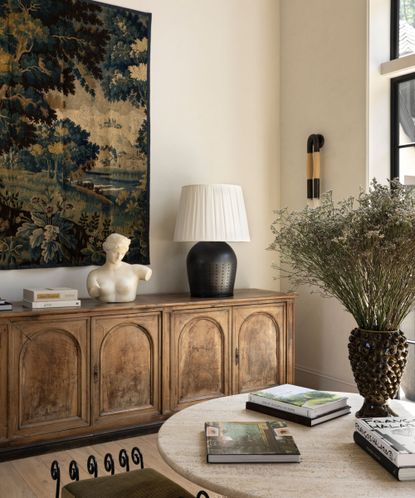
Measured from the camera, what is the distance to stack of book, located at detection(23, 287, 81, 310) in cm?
292

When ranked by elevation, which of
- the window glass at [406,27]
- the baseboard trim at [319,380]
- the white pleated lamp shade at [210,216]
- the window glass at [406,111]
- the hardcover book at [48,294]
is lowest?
the baseboard trim at [319,380]

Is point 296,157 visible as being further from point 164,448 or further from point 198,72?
point 164,448

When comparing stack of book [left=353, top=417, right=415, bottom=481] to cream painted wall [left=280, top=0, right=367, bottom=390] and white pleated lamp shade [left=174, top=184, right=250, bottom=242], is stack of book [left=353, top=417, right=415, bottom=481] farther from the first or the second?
cream painted wall [left=280, top=0, right=367, bottom=390]

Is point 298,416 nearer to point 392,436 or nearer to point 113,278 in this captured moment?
point 392,436

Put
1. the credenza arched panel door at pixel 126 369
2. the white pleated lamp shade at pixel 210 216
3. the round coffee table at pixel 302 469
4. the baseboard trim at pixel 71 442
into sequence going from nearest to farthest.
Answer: the round coffee table at pixel 302 469 → the baseboard trim at pixel 71 442 → the credenza arched panel door at pixel 126 369 → the white pleated lamp shade at pixel 210 216

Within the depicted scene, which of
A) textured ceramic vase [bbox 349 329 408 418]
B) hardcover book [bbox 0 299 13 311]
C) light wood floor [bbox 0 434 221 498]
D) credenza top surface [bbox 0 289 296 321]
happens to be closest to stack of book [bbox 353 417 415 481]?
textured ceramic vase [bbox 349 329 408 418]

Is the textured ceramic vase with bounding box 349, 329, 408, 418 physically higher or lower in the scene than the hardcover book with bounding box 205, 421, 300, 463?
higher

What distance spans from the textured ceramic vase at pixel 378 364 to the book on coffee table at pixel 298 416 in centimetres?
11

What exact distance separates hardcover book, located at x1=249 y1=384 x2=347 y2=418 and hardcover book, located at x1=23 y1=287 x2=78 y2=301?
4.71ft

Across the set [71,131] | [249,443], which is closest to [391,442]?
[249,443]

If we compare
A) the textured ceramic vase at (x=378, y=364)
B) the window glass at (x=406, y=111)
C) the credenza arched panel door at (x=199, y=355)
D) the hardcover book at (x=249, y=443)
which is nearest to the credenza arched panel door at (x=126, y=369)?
the credenza arched panel door at (x=199, y=355)

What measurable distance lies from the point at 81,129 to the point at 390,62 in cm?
194

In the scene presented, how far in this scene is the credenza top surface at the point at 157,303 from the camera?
113 inches

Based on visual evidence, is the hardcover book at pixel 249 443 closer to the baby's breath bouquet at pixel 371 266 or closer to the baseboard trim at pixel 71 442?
the baby's breath bouquet at pixel 371 266
